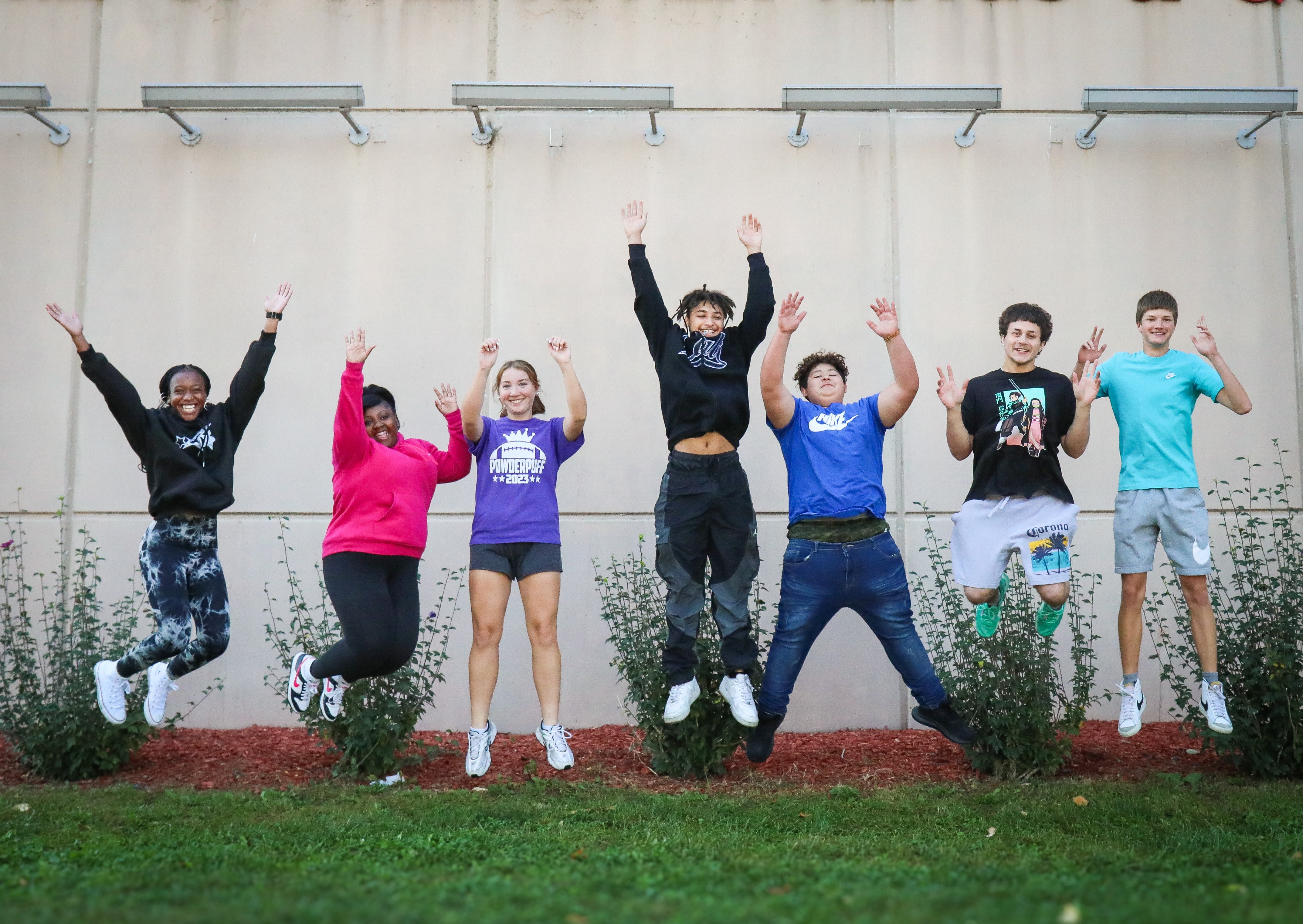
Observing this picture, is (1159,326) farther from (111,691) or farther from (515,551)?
(111,691)

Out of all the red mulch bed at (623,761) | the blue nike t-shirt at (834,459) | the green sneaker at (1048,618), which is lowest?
the red mulch bed at (623,761)

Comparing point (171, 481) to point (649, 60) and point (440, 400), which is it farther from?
point (649, 60)

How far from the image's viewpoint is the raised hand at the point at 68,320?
5.30 metres

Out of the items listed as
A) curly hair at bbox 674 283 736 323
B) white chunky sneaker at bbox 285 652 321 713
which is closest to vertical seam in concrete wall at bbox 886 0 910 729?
curly hair at bbox 674 283 736 323

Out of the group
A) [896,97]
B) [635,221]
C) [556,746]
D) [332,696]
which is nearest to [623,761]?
[556,746]

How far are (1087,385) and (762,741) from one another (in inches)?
101

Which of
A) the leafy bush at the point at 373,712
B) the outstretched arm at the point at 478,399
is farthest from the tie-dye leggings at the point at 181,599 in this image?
the outstretched arm at the point at 478,399

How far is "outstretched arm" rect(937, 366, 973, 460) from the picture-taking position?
5592 millimetres

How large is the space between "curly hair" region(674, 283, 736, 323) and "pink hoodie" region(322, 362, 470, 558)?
163cm

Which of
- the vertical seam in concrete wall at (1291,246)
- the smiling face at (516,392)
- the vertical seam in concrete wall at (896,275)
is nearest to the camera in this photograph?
the smiling face at (516,392)

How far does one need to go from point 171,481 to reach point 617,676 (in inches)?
121

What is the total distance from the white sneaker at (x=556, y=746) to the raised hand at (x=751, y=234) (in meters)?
2.74

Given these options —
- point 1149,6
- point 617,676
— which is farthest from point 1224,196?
point 617,676

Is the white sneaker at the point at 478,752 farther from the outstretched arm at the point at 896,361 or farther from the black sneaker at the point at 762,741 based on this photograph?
the outstretched arm at the point at 896,361
